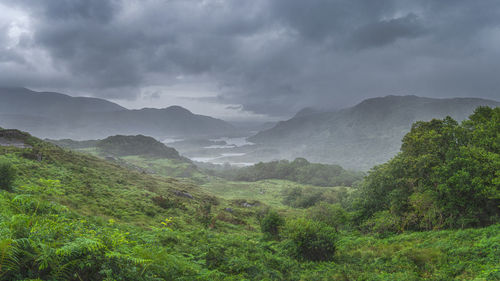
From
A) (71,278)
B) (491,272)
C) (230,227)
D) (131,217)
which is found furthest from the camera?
(230,227)

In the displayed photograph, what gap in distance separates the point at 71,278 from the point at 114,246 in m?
1.34

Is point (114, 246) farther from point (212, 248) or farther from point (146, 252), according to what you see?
point (212, 248)

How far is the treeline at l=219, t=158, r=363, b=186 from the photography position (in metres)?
140

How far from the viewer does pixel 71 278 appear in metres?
5.49

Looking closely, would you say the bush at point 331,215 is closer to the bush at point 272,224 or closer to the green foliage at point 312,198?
the bush at point 272,224

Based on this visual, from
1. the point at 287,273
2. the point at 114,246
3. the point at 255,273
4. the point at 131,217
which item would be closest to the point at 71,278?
the point at 114,246

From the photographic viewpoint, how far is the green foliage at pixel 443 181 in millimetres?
19172

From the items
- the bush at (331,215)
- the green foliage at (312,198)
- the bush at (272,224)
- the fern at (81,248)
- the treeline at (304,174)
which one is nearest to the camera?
the fern at (81,248)

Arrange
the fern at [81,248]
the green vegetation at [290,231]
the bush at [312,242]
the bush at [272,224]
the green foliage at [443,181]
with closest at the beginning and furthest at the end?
the fern at [81,248]
the green vegetation at [290,231]
the bush at [312,242]
the green foliage at [443,181]
the bush at [272,224]

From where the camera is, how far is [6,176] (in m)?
17.9

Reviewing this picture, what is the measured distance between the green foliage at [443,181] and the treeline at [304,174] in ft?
353

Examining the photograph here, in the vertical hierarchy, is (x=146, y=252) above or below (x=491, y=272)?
above


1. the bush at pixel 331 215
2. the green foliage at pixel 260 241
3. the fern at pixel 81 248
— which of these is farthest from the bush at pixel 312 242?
the fern at pixel 81 248

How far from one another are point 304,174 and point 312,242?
138929mm
